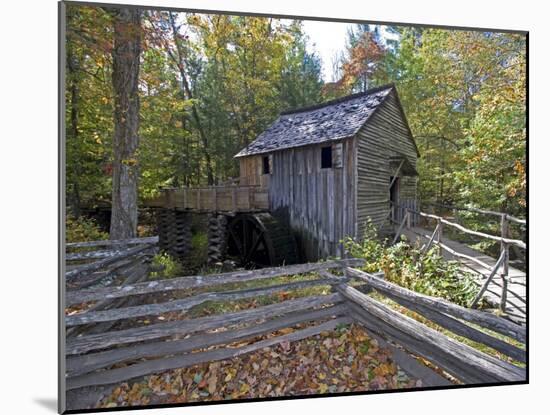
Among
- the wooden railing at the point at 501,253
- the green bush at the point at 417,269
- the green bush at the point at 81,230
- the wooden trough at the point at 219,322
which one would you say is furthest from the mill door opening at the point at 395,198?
the green bush at the point at 81,230

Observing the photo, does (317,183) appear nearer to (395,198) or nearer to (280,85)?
(395,198)

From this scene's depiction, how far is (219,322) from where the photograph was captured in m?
2.37

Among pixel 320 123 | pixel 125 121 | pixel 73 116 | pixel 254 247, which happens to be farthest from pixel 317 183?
pixel 73 116

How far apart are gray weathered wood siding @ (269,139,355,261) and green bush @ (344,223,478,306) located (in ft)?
1.21

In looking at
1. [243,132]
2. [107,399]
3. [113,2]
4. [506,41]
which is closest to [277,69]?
[243,132]

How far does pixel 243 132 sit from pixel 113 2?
5.39 ft

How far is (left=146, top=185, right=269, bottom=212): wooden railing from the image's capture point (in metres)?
3.50

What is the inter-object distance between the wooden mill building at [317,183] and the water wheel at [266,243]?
21mm

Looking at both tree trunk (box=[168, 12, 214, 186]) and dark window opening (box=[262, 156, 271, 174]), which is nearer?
tree trunk (box=[168, 12, 214, 186])

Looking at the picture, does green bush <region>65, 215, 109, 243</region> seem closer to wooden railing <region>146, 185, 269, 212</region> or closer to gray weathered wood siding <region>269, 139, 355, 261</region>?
wooden railing <region>146, 185, 269, 212</region>

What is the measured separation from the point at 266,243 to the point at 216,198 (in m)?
1.05

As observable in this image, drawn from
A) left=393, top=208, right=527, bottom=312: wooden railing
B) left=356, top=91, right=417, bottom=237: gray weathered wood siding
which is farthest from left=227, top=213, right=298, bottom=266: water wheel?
left=393, top=208, right=527, bottom=312: wooden railing

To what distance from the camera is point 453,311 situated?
2.13m

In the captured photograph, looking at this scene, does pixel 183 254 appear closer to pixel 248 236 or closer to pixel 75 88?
pixel 75 88
